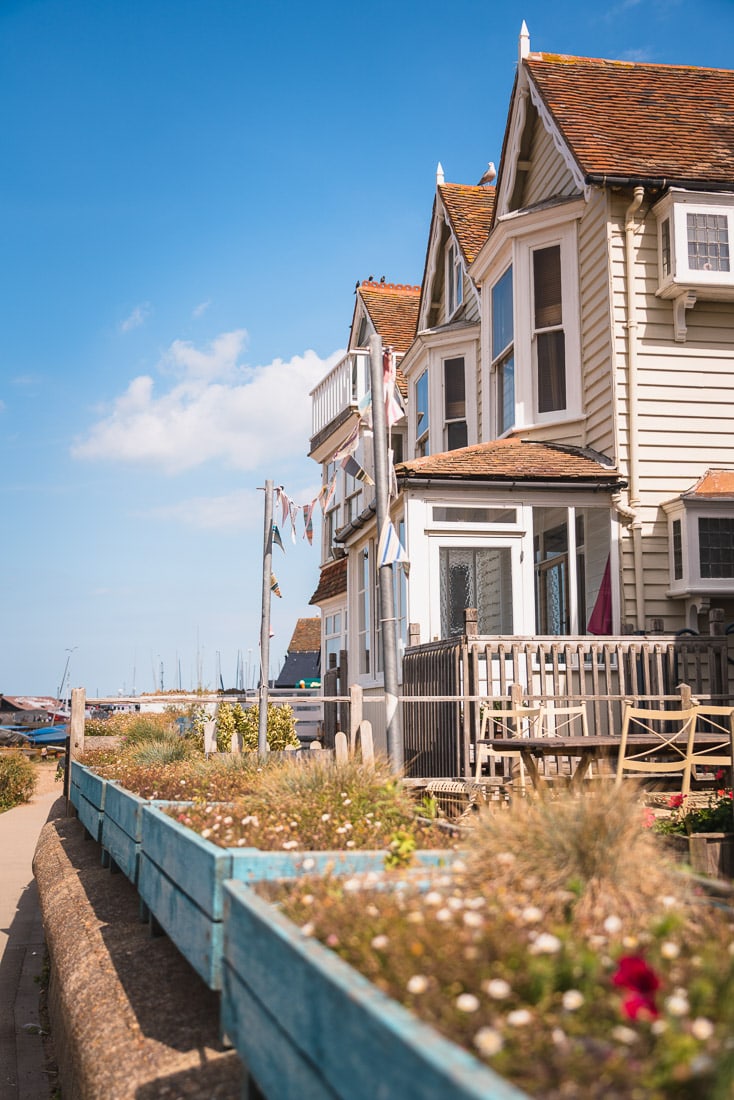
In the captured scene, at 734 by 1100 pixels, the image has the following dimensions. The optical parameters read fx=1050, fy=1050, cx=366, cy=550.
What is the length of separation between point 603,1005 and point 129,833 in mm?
4742

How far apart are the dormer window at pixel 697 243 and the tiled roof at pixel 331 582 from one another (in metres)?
11.5

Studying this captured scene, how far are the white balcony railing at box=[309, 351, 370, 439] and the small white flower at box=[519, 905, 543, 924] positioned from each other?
1948 centimetres

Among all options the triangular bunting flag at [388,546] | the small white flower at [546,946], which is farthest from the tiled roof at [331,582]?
the small white flower at [546,946]

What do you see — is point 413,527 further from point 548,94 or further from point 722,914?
point 722,914

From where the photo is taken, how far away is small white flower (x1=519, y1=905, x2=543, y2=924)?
2.78 m

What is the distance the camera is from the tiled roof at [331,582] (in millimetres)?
23553

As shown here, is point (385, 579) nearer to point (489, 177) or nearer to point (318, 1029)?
point (318, 1029)

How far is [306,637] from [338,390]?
82.6 feet

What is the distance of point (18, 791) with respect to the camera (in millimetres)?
25641

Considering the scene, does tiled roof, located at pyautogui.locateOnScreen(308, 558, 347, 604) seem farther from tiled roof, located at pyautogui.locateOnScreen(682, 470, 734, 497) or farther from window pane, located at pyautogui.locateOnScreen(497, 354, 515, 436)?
tiled roof, located at pyautogui.locateOnScreen(682, 470, 734, 497)

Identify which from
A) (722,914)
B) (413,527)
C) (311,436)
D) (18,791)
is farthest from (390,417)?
(18,791)

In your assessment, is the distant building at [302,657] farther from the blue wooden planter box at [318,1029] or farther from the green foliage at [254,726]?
the blue wooden planter box at [318,1029]

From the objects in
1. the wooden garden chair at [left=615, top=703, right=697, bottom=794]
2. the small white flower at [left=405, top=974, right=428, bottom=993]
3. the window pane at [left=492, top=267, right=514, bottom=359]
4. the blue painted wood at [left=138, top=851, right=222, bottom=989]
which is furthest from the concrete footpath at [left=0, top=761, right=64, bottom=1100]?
the window pane at [left=492, top=267, right=514, bottom=359]

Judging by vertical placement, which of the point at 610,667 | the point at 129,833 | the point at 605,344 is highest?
the point at 605,344
